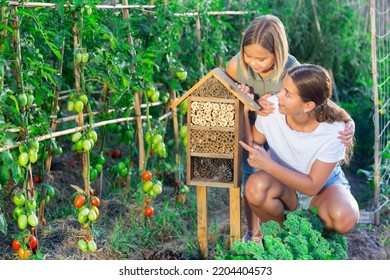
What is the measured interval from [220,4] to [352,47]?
1483mm

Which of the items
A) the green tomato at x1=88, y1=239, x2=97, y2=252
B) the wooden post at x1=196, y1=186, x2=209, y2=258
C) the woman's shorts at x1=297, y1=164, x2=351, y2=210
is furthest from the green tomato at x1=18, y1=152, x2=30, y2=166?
the woman's shorts at x1=297, y1=164, x2=351, y2=210

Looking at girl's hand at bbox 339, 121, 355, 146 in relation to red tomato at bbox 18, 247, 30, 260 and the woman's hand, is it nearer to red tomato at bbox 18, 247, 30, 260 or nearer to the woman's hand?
the woman's hand

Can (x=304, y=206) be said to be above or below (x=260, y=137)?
below

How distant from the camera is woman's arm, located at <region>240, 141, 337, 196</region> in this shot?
3.37 meters

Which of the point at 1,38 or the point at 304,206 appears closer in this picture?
the point at 1,38

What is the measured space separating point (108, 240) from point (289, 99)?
112cm

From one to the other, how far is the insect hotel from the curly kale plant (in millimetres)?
239

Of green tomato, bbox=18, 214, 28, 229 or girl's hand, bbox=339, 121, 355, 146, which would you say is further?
girl's hand, bbox=339, 121, 355, 146

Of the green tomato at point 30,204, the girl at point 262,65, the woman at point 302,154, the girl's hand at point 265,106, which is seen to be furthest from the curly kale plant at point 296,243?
the green tomato at point 30,204

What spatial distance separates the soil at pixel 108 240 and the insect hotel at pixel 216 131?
0.39 m

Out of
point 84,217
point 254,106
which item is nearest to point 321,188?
point 254,106

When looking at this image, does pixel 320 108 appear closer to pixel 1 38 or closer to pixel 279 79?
pixel 279 79

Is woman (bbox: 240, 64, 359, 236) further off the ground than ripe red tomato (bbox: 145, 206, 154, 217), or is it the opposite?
woman (bbox: 240, 64, 359, 236)

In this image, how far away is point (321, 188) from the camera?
353cm
